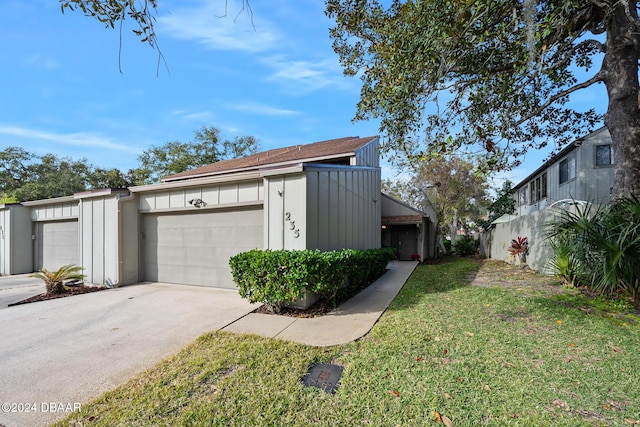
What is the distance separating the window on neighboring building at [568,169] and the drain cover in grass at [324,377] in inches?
583

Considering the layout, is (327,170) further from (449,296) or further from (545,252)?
(545,252)

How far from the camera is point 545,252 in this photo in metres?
8.70

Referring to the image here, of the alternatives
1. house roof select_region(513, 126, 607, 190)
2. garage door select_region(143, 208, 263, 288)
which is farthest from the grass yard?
→ house roof select_region(513, 126, 607, 190)

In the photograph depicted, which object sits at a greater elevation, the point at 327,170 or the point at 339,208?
the point at 327,170

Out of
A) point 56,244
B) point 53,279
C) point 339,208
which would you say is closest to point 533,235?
point 339,208

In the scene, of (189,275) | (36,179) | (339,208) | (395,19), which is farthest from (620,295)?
(36,179)

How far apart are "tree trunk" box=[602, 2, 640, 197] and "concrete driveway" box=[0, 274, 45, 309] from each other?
45.9ft

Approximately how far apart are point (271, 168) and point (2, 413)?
16.4ft

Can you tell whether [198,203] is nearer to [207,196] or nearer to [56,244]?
[207,196]

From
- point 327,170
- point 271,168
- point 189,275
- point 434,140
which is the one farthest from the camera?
point 189,275

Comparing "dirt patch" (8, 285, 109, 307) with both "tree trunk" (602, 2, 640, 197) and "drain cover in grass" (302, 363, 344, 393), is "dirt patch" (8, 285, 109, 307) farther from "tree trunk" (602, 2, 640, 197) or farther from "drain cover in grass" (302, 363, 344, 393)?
"tree trunk" (602, 2, 640, 197)

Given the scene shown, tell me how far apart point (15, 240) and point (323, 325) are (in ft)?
47.3

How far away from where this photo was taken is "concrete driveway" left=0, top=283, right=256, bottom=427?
283 cm

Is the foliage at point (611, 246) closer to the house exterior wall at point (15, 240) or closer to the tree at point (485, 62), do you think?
the tree at point (485, 62)
